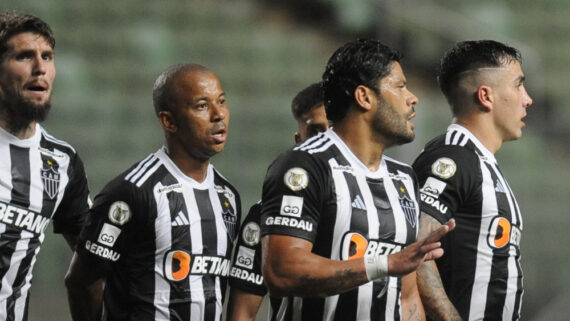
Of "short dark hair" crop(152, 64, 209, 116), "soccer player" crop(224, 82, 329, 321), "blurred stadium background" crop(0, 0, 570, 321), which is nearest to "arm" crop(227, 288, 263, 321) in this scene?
"soccer player" crop(224, 82, 329, 321)

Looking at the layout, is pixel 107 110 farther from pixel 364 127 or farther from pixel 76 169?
pixel 364 127

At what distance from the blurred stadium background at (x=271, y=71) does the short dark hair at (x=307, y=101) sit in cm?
271

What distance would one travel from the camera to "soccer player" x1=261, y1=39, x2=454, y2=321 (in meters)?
3.54

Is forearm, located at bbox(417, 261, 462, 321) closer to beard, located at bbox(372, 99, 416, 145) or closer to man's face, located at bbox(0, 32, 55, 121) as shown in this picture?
beard, located at bbox(372, 99, 416, 145)

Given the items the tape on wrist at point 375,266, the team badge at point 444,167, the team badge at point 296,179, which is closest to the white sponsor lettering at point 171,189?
the team badge at point 296,179

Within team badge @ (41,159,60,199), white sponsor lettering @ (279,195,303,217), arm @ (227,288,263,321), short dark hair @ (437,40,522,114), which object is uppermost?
short dark hair @ (437,40,522,114)

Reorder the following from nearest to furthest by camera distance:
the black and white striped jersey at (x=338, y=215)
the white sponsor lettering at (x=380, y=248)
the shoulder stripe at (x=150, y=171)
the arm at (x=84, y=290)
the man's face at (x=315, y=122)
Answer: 1. the black and white striped jersey at (x=338, y=215)
2. the white sponsor lettering at (x=380, y=248)
3. the shoulder stripe at (x=150, y=171)
4. the arm at (x=84, y=290)
5. the man's face at (x=315, y=122)

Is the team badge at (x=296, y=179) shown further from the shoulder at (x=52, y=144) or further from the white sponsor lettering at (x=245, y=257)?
the shoulder at (x=52, y=144)

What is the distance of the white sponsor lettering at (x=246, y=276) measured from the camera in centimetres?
418

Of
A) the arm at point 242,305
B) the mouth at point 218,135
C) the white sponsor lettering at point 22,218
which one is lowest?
the arm at point 242,305

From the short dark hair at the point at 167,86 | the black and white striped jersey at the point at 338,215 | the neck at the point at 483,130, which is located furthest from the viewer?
the neck at the point at 483,130

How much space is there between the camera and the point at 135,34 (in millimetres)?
8727

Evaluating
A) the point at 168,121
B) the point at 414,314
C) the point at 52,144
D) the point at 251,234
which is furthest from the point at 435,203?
the point at 52,144

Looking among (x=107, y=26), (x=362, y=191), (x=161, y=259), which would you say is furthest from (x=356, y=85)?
(x=107, y=26)
